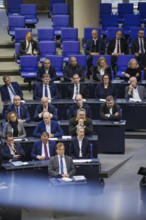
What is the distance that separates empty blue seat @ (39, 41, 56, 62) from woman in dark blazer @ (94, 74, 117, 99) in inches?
115

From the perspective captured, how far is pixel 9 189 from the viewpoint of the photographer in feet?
41.5

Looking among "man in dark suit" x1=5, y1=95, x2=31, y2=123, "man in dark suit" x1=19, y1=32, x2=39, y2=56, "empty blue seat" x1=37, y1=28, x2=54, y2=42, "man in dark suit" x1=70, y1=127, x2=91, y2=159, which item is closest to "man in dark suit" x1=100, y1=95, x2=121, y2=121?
"man in dark suit" x1=5, y1=95, x2=31, y2=123

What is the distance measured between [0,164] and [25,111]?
2.17m

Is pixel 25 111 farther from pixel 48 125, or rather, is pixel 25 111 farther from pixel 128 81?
pixel 128 81

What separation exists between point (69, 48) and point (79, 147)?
5.67 metres

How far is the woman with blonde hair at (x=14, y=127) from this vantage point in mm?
15039

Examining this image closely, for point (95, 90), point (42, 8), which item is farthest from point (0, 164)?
point (42, 8)

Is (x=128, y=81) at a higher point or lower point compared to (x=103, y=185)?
higher

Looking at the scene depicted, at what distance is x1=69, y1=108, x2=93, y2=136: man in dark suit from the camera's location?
590 inches

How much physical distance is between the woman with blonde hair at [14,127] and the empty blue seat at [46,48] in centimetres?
476

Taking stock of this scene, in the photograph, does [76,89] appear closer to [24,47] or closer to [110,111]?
[110,111]

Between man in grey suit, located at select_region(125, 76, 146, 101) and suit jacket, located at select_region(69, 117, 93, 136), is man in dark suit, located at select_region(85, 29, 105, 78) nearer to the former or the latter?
man in grey suit, located at select_region(125, 76, 146, 101)

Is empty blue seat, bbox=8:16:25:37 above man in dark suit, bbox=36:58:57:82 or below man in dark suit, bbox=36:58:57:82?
above

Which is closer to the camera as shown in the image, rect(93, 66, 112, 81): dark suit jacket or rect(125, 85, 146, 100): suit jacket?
rect(125, 85, 146, 100): suit jacket
